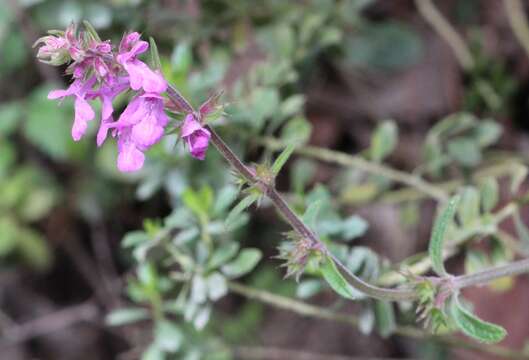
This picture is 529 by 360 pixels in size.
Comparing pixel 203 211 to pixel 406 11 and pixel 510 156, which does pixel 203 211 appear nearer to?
pixel 510 156

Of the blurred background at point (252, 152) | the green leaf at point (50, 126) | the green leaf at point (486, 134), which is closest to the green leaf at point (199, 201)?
the blurred background at point (252, 152)

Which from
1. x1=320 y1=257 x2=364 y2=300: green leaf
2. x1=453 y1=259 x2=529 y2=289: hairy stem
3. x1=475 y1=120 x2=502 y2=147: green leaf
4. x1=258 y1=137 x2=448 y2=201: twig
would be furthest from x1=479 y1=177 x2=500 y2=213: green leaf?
x1=320 y1=257 x2=364 y2=300: green leaf

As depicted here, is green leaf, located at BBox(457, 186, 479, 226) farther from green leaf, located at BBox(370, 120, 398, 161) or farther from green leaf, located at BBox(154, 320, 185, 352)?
green leaf, located at BBox(154, 320, 185, 352)

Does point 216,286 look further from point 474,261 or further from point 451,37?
point 451,37

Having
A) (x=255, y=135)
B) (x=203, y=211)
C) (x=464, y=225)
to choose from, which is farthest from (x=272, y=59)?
(x=464, y=225)

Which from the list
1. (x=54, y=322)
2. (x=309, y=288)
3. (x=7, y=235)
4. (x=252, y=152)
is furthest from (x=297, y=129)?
(x=54, y=322)
